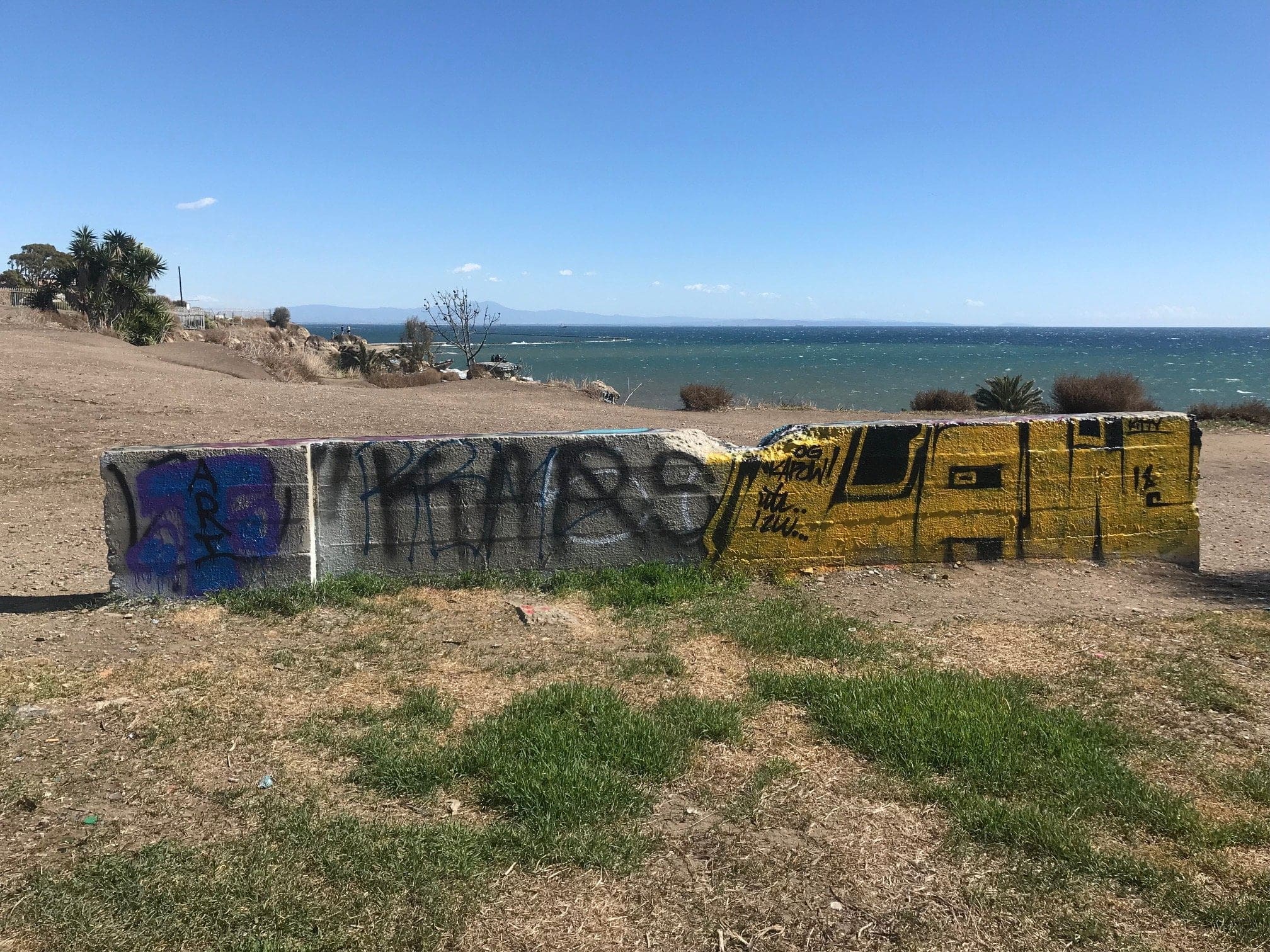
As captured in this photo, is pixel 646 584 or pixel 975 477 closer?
pixel 646 584

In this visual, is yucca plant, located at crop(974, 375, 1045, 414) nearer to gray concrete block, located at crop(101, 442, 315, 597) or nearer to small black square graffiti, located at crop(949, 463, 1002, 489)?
small black square graffiti, located at crop(949, 463, 1002, 489)

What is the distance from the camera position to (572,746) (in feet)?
12.8

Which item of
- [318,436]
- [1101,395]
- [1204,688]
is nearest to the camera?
[1204,688]

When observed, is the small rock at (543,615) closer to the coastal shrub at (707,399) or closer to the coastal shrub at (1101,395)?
the coastal shrub at (707,399)

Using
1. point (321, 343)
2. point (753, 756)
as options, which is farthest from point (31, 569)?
point (321, 343)

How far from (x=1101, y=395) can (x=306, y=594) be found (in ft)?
72.8

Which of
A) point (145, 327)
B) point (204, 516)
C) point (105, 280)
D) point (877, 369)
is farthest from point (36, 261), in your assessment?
point (204, 516)

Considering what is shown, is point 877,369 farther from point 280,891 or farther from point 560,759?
point 280,891

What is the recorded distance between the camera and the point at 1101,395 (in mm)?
22656

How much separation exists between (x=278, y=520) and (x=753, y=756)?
3688 mm

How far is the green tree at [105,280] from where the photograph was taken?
139ft

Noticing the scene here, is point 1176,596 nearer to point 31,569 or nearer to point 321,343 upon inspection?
point 31,569

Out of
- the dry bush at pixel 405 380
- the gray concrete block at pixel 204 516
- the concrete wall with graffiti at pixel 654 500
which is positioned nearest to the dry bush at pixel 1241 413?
the concrete wall with graffiti at pixel 654 500

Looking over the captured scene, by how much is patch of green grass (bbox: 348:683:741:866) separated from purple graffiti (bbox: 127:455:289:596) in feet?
7.50
